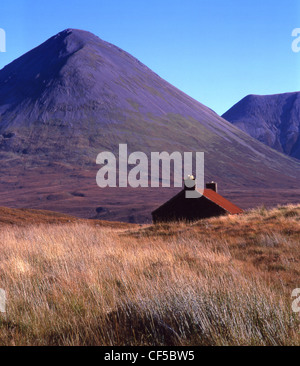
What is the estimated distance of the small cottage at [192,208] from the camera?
27.4 m

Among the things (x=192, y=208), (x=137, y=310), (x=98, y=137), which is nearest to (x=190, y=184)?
(x=192, y=208)

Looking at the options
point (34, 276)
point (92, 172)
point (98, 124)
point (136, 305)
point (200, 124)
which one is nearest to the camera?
point (136, 305)

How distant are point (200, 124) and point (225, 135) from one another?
36.9 feet

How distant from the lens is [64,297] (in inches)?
181

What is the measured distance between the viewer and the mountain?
9669cm
